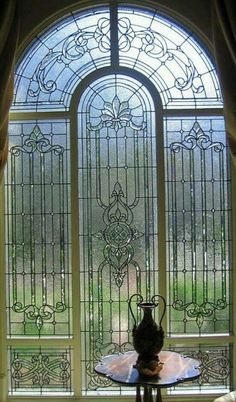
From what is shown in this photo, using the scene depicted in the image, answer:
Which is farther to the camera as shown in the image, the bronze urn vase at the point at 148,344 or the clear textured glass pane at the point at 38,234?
the clear textured glass pane at the point at 38,234

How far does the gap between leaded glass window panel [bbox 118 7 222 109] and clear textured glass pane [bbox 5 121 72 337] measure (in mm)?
762

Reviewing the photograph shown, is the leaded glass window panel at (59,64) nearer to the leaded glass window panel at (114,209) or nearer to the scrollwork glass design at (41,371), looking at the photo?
the leaded glass window panel at (114,209)

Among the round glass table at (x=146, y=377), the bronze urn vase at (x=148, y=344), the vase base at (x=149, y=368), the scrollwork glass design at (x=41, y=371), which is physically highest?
the bronze urn vase at (x=148, y=344)

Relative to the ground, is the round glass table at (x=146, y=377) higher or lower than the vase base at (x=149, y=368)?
lower

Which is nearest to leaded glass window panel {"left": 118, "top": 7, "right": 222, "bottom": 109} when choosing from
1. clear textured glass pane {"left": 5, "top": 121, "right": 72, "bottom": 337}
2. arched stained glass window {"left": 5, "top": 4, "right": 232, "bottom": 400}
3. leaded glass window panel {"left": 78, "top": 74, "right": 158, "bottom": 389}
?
arched stained glass window {"left": 5, "top": 4, "right": 232, "bottom": 400}

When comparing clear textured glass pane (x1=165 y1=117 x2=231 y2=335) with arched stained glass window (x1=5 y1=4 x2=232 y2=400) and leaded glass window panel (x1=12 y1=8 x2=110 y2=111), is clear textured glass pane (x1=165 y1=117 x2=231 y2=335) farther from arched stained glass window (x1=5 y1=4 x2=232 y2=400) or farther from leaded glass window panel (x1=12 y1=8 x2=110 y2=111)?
leaded glass window panel (x1=12 y1=8 x2=110 y2=111)

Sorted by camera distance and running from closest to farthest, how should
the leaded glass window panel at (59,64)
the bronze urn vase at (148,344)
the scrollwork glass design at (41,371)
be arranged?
the bronze urn vase at (148,344), the scrollwork glass design at (41,371), the leaded glass window panel at (59,64)

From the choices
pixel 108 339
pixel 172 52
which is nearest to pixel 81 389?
pixel 108 339

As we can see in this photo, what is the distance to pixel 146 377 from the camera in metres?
2.93

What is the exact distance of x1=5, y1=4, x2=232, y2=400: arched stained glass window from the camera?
3.92m

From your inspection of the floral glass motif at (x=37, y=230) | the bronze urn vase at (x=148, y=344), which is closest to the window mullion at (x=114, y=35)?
the floral glass motif at (x=37, y=230)

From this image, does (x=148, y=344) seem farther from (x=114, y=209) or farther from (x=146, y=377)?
(x=114, y=209)

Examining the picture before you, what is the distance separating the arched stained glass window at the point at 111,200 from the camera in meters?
3.92

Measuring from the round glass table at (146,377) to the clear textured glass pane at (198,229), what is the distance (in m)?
0.66
